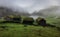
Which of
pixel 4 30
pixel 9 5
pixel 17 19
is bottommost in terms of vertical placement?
pixel 4 30

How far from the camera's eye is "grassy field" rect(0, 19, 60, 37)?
376 cm

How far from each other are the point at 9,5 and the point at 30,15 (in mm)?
642

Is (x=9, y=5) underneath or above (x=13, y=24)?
above

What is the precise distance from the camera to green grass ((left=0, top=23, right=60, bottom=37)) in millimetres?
3755

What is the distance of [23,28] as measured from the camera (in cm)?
390

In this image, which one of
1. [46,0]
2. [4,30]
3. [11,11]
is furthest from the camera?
[46,0]

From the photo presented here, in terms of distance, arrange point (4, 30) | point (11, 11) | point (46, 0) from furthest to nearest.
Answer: point (46, 0) < point (11, 11) < point (4, 30)

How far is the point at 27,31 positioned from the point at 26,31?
0.09 ft

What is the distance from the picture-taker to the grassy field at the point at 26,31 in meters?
3.76

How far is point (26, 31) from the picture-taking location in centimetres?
387

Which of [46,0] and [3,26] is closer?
[3,26]

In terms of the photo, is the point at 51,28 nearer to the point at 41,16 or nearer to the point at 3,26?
the point at 41,16

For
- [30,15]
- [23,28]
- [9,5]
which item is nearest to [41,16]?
[30,15]

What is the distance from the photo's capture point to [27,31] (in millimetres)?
3877
